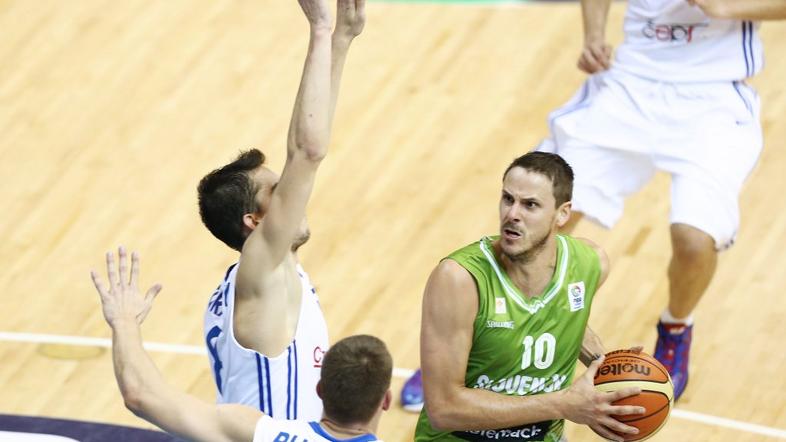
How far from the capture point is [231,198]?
508 cm

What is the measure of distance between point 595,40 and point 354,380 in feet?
10.8

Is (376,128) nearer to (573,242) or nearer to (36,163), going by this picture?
(36,163)

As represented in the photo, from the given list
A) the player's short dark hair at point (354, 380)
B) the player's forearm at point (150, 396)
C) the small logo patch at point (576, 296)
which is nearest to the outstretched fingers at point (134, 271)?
the player's forearm at point (150, 396)

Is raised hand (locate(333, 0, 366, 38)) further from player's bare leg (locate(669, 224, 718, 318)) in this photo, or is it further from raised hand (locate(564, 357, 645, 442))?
player's bare leg (locate(669, 224, 718, 318))

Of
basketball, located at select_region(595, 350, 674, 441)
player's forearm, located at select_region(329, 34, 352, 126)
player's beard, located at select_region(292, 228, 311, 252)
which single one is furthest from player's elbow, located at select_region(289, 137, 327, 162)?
basketball, located at select_region(595, 350, 674, 441)

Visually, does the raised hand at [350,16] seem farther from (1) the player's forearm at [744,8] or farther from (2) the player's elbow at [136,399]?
(1) the player's forearm at [744,8]

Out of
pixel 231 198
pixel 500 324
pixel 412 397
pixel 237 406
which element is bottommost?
pixel 412 397

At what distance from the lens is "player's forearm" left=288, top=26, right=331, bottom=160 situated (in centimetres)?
459

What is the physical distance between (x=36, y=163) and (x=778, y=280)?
461 cm

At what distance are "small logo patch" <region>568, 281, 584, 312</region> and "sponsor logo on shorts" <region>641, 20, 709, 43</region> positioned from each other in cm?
190

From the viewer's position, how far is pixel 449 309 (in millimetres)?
5094

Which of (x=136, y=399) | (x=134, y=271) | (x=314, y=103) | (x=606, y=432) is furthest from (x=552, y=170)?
(x=136, y=399)

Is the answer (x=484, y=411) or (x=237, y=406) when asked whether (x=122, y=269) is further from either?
(x=484, y=411)

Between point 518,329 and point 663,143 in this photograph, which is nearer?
point 518,329
